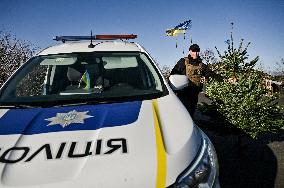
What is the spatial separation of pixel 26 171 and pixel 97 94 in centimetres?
133

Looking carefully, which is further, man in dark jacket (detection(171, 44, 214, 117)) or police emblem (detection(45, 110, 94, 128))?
man in dark jacket (detection(171, 44, 214, 117))

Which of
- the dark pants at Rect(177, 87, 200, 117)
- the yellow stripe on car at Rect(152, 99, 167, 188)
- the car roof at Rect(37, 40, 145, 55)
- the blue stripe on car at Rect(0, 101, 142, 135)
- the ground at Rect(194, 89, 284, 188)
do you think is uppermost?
the car roof at Rect(37, 40, 145, 55)

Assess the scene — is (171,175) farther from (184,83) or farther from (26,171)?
(184,83)

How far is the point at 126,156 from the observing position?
78.9 inches

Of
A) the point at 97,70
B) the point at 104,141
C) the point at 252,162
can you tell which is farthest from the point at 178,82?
the point at 252,162

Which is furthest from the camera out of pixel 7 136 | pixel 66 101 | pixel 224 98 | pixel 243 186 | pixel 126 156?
pixel 224 98

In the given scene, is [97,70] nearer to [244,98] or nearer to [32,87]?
[32,87]

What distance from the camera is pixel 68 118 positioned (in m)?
2.57

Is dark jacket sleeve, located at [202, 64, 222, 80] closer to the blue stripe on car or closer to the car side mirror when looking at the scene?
the car side mirror

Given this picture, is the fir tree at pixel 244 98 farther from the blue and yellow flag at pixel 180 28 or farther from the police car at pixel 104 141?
the blue and yellow flag at pixel 180 28

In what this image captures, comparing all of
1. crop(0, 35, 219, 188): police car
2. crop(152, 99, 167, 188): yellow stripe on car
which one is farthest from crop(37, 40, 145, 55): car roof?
crop(152, 99, 167, 188): yellow stripe on car

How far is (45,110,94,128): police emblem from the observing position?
2486mm

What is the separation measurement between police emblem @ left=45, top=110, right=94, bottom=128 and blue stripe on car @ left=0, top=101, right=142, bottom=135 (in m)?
0.03

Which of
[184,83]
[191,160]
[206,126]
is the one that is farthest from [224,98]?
[191,160]
